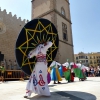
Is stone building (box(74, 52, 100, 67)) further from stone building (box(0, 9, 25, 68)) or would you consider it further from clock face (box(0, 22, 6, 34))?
clock face (box(0, 22, 6, 34))

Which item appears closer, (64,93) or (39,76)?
(39,76)

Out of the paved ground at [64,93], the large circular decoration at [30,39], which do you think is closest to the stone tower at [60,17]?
the paved ground at [64,93]

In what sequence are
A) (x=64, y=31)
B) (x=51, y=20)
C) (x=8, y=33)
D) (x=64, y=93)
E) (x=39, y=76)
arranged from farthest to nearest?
(x=64, y=31) → (x=51, y=20) → (x=8, y=33) → (x=64, y=93) → (x=39, y=76)

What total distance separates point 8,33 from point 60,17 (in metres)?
10.8

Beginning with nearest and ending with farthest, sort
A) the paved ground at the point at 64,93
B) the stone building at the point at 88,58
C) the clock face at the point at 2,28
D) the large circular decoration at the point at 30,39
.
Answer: the paved ground at the point at 64,93 < the large circular decoration at the point at 30,39 < the clock face at the point at 2,28 < the stone building at the point at 88,58

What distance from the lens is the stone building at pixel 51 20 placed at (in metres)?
19.9

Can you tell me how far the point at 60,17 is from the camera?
26.3m

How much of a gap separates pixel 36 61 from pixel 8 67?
47.3 ft

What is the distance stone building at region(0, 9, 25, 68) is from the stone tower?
678cm

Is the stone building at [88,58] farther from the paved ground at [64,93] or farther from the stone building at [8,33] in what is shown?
the paved ground at [64,93]

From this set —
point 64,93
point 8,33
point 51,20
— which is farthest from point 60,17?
point 64,93

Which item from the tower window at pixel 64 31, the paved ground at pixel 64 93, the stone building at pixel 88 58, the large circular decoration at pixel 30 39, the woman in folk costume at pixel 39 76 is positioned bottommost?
the paved ground at pixel 64 93

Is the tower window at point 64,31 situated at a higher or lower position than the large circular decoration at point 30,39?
higher

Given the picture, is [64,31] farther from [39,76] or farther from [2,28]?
[39,76]
